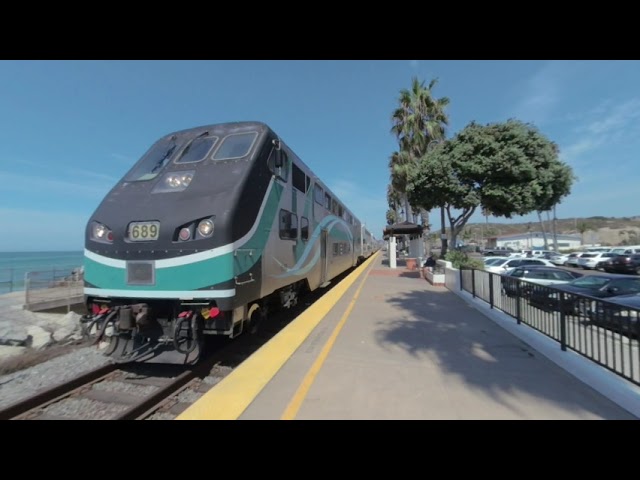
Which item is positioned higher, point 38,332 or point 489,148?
point 489,148

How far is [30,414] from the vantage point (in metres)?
3.99

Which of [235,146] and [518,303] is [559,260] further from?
[235,146]

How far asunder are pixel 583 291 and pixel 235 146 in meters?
9.54

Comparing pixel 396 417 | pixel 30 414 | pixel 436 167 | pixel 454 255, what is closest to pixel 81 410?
pixel 30 414

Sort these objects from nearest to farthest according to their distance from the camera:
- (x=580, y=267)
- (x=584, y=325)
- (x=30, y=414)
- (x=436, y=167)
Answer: (x=30, y=414) → (x=584, y=325) → (x=436, y=167) → (x=580, y=267)

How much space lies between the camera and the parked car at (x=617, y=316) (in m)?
3.61

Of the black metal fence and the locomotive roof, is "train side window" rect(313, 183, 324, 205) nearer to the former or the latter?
the locomotive roof

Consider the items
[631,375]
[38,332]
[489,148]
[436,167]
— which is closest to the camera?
[631,375]

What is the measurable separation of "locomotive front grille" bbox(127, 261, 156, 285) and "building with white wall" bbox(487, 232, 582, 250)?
8914cm

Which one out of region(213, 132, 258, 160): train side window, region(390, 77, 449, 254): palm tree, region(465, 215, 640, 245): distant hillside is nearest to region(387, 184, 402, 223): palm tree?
region(390, 77, 449, 254): palm tree

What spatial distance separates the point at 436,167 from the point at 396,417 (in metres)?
14.1

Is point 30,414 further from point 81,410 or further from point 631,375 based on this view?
point 631,375

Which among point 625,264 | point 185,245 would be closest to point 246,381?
point 185,245

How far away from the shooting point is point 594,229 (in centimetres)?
10419
